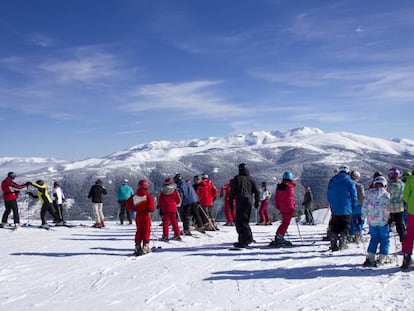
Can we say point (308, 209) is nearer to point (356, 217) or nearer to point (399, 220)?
point (356, 217)

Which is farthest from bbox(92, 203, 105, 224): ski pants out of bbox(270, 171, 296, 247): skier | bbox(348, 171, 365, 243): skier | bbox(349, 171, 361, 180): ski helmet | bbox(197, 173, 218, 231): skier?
bbox(349, 171, 361, 180): ski helmet

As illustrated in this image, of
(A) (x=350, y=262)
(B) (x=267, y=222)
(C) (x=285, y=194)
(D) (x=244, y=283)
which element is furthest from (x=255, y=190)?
(B) (x=267, y=222)

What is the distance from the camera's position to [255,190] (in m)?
10.8

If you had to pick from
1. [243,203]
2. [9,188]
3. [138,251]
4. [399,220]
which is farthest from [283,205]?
[9,188]

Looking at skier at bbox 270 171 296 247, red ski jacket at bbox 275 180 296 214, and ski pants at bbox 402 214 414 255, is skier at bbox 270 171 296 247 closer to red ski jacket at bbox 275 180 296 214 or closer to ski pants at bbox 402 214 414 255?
red ski jacket at bbox 275 180 296 214

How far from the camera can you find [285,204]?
420 inches

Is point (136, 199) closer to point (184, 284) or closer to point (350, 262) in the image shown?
point (184, 284)

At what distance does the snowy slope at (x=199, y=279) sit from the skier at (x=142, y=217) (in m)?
0.39

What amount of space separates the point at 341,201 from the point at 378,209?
164cm

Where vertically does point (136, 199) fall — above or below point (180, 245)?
above

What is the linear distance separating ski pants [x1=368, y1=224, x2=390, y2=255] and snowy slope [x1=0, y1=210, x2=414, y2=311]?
32 centimetres

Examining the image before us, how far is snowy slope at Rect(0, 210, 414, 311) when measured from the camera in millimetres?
5961

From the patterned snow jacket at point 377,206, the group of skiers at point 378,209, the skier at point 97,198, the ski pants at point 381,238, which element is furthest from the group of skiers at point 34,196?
the ski pants at point 381,238

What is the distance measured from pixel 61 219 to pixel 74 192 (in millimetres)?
190574
